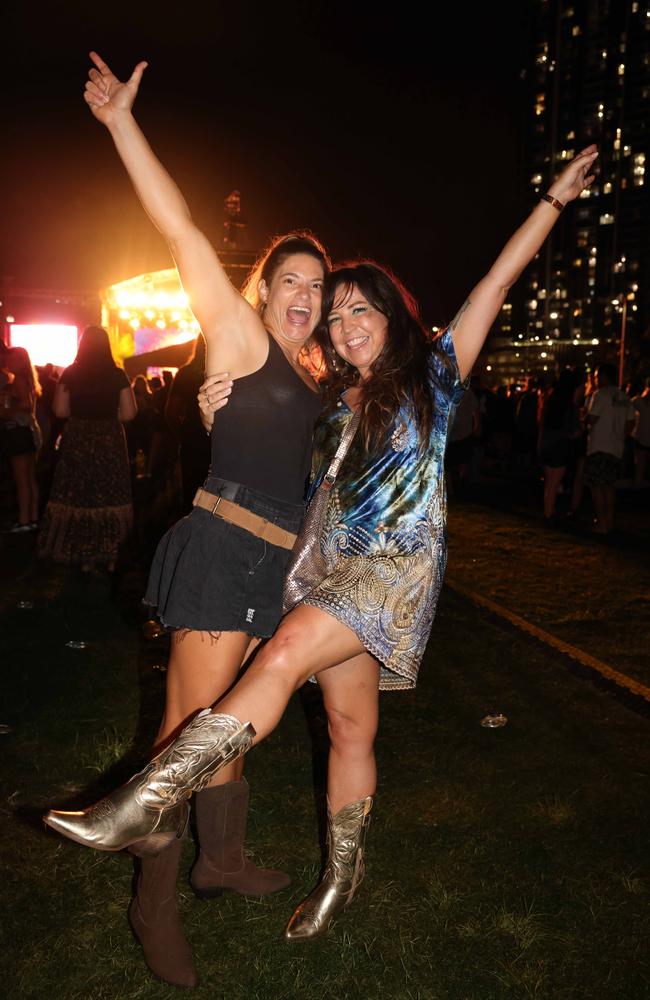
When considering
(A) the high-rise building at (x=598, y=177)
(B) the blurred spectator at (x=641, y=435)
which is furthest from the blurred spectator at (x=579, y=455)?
(A) the high-rise building at (x=598, y=177)

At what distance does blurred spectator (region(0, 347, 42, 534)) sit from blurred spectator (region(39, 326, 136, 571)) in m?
1.66

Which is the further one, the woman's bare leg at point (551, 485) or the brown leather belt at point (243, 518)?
→ the woman's bare leg at point (551, 485)

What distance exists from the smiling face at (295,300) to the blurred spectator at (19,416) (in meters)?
6.89

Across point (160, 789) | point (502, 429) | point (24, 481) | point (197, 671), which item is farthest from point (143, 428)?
point (160, 789)

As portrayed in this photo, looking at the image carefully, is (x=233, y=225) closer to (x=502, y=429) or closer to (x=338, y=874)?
(x=502, y=429)

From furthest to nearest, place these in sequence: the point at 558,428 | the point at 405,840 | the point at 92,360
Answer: the point at 558,428
the point at 92,360
the point at 405,840

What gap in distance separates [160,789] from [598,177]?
409 feet

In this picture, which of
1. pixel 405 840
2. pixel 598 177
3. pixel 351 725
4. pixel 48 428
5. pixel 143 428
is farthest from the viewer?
pixel 598 177

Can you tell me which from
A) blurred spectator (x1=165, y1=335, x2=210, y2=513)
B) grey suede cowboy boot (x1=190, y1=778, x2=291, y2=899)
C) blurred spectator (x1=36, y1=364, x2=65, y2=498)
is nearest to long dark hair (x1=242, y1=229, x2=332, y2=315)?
grey suede cowboy boot (x1=190, y1=778, x2=291, y2=899)

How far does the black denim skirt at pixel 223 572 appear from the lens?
7.67 ft

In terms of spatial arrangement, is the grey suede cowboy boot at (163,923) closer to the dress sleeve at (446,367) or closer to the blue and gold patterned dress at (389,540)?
the blue and gold patterned dress at (389,540)

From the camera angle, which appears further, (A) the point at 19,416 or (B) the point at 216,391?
(A) the point at 19,416

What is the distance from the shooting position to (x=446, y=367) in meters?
2.51

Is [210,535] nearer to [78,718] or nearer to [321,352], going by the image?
[321,352]
